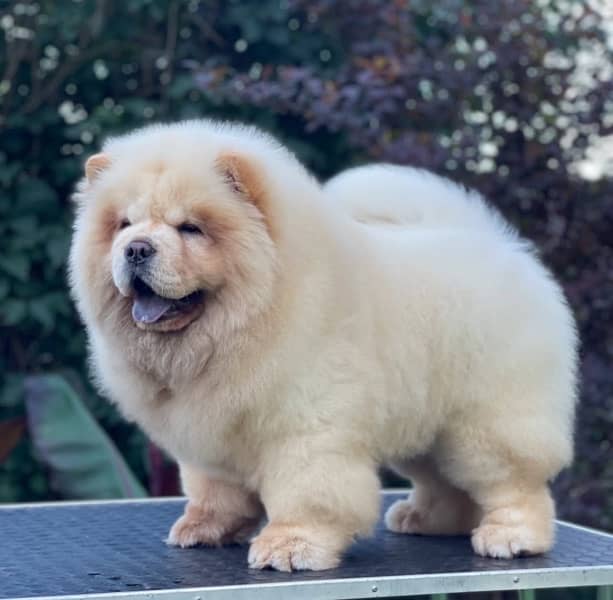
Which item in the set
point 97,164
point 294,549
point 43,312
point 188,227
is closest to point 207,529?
point 294,549

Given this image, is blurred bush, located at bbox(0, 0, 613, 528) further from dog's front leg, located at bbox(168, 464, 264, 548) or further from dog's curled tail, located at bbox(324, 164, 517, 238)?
dog's front leg, located at bbox(168, 464, 264, 548)

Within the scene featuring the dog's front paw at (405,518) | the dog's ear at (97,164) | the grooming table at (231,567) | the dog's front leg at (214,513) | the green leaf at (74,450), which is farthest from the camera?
the green leaf at (74,450)

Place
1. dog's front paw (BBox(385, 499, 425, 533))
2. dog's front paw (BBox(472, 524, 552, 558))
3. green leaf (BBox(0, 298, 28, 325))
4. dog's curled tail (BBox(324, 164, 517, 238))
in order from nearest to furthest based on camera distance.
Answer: dog's front paw (BBox(472, 524, 552, 558)) → dog's curled tail (BBox(324, 164, 517, 238)) → dog's front paw (BBox(385, 499, 425, 533)) → green leaf (BBox(0, 298, 28, 325))

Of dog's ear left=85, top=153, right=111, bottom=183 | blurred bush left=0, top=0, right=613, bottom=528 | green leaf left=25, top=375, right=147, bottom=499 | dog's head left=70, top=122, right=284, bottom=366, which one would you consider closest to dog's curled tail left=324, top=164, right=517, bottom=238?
dog's head left=70, top=122, right=284, bottom=366

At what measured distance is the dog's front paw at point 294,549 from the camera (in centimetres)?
292

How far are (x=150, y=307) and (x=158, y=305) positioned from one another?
0.02m

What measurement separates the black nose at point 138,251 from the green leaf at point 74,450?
7.45 ft

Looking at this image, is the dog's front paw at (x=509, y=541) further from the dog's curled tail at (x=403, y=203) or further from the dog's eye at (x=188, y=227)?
the dog's eye at (x=188, y=227)

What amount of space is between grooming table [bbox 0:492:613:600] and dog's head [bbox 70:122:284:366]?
572 millimetres

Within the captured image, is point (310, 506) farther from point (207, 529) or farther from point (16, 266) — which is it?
point (16, 266)

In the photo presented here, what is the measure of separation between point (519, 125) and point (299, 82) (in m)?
1.02

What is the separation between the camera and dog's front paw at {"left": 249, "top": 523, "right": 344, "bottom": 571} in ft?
9.58

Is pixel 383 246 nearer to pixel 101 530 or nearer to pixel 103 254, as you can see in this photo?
pixel 103 254

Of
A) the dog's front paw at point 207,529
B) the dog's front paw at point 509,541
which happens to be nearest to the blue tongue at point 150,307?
the dog's front paw at point 207,529
